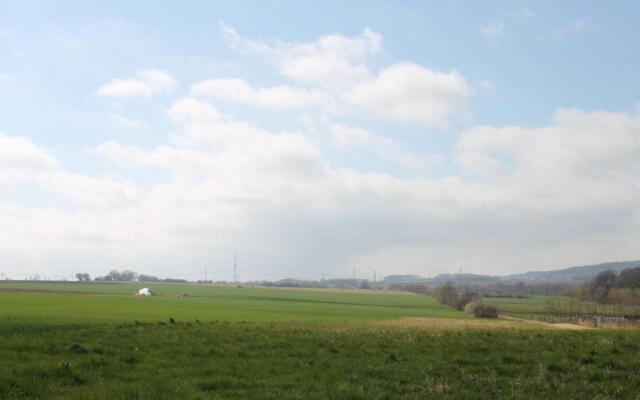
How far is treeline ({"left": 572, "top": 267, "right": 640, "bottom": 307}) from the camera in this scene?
113 metres

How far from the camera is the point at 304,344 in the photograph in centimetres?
2064

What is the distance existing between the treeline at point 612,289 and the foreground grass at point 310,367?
102 meters

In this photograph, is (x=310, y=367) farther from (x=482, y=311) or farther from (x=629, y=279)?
(x=629, y=279)

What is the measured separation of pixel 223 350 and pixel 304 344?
3.12 metres

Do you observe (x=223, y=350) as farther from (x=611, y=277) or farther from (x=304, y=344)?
(x=611, y=277)

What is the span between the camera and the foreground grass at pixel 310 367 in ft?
43.5

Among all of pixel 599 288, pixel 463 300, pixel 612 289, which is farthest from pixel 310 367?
pixel 599 288

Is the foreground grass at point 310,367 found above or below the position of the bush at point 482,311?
above

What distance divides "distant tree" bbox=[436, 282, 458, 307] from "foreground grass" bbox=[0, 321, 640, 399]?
369ft

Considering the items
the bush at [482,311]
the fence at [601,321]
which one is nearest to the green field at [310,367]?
the fence at [601,321]

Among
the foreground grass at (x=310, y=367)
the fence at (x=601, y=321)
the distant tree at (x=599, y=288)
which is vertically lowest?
the fence at (x=601, y=321)

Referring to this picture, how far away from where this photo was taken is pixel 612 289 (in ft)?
398

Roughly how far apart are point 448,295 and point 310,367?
4967 inches

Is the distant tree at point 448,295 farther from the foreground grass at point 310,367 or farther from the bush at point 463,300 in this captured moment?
the foreground grass at point 310,367
